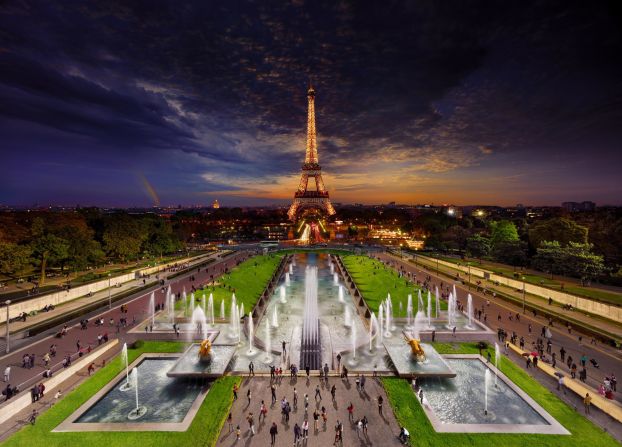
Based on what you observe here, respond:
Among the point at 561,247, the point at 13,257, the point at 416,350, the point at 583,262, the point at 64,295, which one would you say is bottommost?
the point at 416,350

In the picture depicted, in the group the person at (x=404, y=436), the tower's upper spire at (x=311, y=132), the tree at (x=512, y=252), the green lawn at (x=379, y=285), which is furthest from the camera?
the tower's upper spire at (x=311, y=132)

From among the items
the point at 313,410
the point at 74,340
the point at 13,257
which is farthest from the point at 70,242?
the point at 313,410

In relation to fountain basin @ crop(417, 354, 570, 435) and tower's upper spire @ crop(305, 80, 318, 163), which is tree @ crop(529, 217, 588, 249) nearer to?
fountain basin @ crop(417, 354, 570, 435)

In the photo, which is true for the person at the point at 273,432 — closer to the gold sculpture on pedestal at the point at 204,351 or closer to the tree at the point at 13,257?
the gold sculpture on pedestal at the point at 204,351

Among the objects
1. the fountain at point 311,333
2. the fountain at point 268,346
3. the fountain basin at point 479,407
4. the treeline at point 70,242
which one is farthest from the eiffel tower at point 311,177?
the fountain basin at point 479,407

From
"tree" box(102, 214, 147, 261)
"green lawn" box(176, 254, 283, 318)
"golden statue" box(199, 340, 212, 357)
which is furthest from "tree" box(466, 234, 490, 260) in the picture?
Result: "tree" box(102, 214, 147, 261)

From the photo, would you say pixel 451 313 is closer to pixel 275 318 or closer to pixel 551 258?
pixel 275 318

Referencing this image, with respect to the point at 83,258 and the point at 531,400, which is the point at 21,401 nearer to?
the point at 531,400
